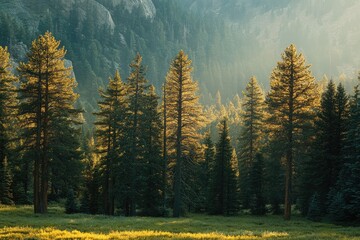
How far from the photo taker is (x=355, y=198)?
27281 millimetres

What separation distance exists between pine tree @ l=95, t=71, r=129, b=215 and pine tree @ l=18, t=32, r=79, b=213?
5.99 m

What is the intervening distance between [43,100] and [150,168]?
1240cm

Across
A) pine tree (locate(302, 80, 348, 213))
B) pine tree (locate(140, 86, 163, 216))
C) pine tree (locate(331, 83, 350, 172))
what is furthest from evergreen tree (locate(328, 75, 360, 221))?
pine tree (locate(140, 86, 163, 216))

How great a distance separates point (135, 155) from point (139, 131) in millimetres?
2378

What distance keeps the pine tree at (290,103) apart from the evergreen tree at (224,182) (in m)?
12.0

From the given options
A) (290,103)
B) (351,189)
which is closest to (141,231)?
(351,189)

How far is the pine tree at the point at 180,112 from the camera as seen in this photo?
33509 millimetres

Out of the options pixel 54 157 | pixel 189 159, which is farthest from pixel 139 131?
pixel 54 157

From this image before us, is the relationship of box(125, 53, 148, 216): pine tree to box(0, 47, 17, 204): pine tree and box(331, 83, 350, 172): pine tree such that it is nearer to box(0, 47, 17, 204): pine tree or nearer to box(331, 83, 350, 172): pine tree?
box(0, 47, 17, 204): pine tree

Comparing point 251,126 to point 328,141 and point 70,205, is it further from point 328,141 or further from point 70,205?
point 70,205

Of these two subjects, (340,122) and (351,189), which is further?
(340,122)

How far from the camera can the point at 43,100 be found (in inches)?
1212

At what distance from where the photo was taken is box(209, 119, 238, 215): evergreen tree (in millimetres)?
43312

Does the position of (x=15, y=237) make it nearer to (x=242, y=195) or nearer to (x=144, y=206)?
(x=144, y=206)
